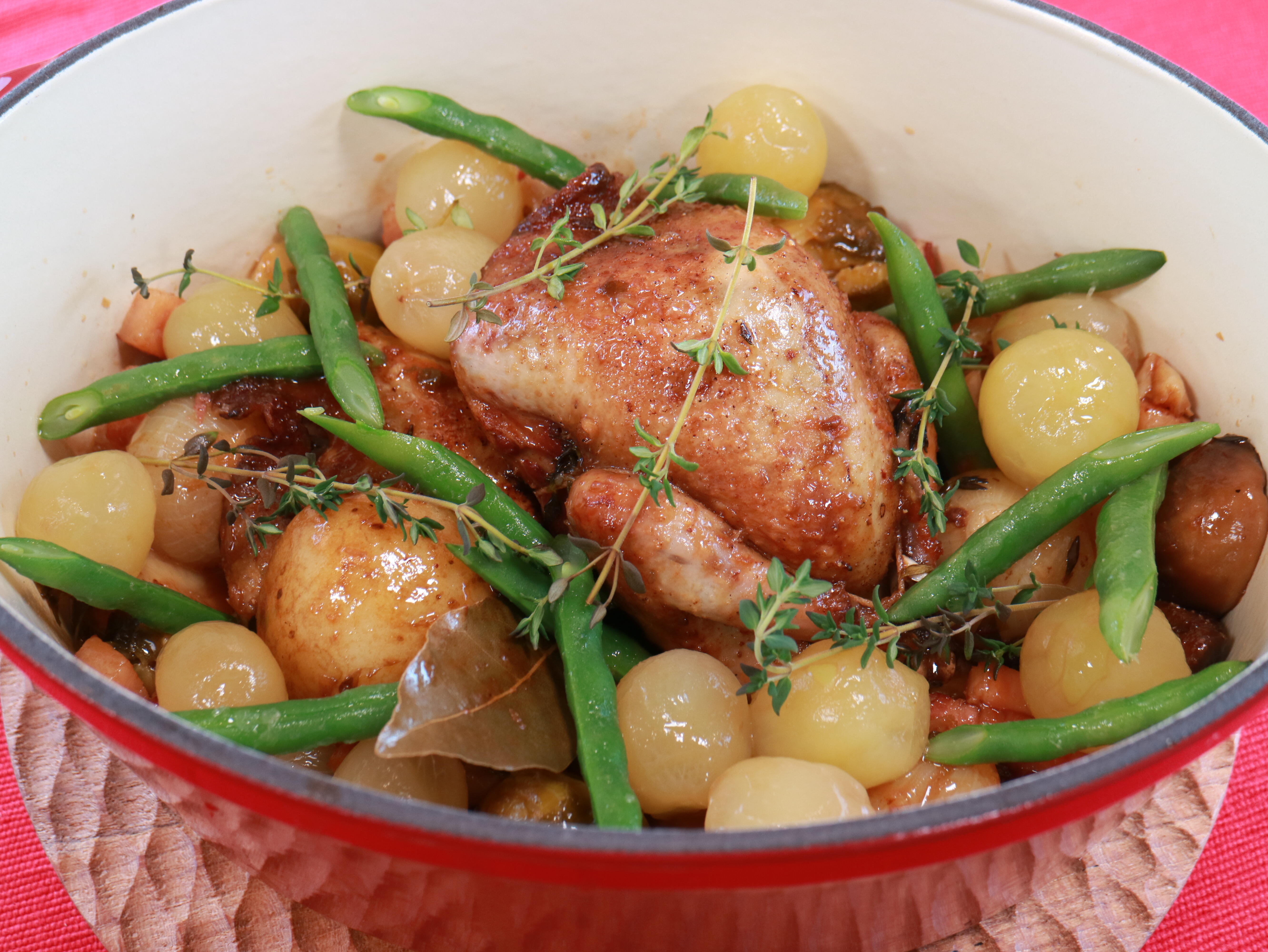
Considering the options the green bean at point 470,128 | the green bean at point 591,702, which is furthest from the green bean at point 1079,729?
the green bean at point 470,128

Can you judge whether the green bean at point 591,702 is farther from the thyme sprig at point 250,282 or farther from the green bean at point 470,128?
the green bean at point 470,128

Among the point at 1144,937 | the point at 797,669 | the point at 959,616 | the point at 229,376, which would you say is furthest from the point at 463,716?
the point at 1144,937

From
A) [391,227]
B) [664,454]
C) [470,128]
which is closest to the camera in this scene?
[664,454]

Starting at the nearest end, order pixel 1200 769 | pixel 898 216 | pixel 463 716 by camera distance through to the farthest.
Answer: pixel 463 716 → pixel 1200 769 → pixel 898 216

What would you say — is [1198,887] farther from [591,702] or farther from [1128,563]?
[591,702]

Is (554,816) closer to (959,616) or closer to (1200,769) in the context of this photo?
(959,616)

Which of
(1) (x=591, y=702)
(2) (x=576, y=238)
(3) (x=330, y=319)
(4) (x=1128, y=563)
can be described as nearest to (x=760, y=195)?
(2) (x=576, y=238)
